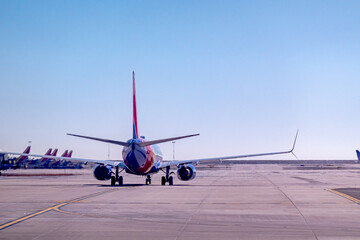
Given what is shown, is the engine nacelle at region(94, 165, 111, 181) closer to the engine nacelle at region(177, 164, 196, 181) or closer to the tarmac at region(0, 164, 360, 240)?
the engine nacelle at region(177, 164, 196, 181)

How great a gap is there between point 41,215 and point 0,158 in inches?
2677

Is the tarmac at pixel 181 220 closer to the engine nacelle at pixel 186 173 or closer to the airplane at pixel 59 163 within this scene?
the engine nacelle at pixel 186 173

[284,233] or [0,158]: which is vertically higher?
[0,158]

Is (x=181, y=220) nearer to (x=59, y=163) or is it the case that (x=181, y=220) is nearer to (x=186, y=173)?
(x=186, y=173)

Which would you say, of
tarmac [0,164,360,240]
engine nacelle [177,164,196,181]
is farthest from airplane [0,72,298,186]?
tarmac [0,164,360,240]

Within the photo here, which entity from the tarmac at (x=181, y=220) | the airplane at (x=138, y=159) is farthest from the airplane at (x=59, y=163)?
the tarmac at (x=181, y=220)

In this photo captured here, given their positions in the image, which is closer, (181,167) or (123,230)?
(123,230)

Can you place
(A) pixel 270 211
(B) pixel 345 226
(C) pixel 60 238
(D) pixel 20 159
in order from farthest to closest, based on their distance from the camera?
1. (D) pixel 20 159
2. (A) pixel 270 211
3. (B) pixel 345 226
4. (C) pixel 60 238

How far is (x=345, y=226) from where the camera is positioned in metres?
13.7

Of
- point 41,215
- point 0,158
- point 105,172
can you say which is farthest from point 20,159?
point 41,215

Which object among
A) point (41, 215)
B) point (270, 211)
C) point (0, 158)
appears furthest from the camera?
point (0, 158)

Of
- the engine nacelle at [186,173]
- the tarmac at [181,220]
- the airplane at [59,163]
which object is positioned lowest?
the tarmac at [181,220]

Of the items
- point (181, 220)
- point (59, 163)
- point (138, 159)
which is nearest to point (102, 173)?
point (138, 159)

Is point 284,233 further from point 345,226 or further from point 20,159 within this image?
point 20,159
